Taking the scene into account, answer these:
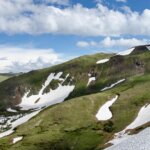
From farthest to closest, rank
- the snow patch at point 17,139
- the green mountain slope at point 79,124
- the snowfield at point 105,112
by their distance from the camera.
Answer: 1. the snowfield at point 105,112
2. the snow patch at point 17,139
3. the green mountain slope at point 79,124

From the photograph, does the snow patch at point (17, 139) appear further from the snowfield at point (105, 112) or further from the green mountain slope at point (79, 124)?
the snowfield at point (105, 112)

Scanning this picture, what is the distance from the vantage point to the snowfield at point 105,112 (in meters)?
167

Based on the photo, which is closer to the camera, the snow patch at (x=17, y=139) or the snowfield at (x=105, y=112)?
the snow patch at (x=17, y=139)

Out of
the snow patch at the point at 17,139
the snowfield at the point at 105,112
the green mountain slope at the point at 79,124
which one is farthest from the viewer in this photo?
the snowfield at the point at 105,112

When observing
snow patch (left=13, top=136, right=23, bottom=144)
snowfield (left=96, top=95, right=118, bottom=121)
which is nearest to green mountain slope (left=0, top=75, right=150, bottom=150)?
snow patch (left=13, top=136, right=23, bottom=144)

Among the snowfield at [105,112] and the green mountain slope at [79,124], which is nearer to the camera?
the green mountain slope at [79,124]

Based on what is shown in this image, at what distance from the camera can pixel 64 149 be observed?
13762 cm

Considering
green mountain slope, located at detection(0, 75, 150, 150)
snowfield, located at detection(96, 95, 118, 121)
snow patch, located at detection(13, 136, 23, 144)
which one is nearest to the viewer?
green mountain slope, located at detection(0, 75, 150, 150)

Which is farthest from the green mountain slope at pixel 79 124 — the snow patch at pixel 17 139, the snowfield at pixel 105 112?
the snowfield at pixel 105 112

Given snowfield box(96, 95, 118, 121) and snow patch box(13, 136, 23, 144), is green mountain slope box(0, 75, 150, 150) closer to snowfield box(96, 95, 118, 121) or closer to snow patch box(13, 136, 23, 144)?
snow patch box(13, 136, 23, 144)

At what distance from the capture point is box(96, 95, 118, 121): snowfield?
548 feet

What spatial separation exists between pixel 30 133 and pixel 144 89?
63318 millimetres

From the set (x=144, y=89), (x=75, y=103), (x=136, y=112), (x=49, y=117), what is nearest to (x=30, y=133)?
(x=49, y=117)

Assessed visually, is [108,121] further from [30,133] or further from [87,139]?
[30,133]
